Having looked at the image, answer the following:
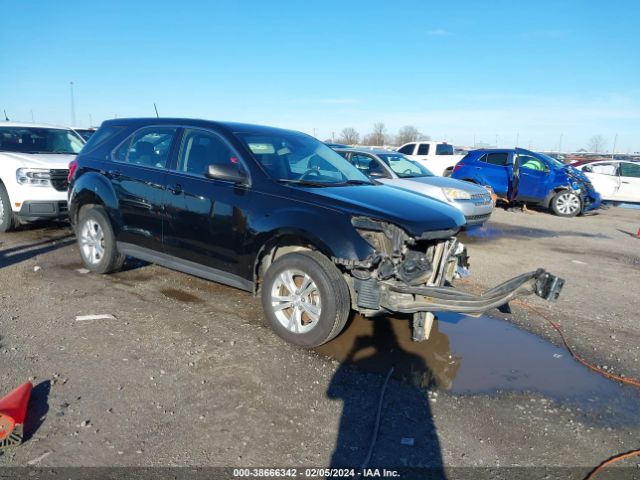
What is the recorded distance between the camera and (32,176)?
25.3 ft

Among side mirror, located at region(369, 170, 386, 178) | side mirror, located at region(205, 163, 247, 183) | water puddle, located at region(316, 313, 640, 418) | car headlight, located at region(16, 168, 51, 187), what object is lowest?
water puddle, located at region(316, 313, 640, 418)

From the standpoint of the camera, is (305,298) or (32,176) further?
(32,176)

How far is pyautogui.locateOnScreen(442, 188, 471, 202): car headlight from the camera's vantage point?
9.42m

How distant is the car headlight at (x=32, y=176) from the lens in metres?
7.68

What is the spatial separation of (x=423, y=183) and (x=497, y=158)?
6.00 meters

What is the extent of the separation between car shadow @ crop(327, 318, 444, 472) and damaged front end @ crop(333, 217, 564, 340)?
0.39 meters

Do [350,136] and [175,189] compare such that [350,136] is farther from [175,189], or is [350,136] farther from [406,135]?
[175,189]

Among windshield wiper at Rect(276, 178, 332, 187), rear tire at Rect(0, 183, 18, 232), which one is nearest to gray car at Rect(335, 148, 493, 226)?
windshield wiper at Rect(276, 178, 332, 187)

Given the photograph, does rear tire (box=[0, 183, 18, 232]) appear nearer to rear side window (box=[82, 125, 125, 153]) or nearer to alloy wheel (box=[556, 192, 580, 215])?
rear side window (box=[82, 125, 125, 153])

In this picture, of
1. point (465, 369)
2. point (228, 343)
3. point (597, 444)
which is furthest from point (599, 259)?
point (228, 343)

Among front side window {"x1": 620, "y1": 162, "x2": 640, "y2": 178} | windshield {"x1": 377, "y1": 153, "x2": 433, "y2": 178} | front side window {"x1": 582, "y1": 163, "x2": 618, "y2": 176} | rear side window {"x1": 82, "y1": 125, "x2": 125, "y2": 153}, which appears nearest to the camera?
Result: rear side window {"x1": 82, "y1": 125, "x2": 125, "y2": 153}

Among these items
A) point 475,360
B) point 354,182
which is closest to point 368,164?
point 354,182

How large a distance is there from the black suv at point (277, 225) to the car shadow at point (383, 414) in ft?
1.11

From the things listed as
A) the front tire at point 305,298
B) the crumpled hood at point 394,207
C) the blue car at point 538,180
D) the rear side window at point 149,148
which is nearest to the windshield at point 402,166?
the blue car at point 538,180
